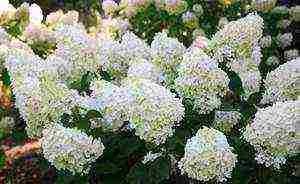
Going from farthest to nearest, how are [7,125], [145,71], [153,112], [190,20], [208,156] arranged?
[190,20] → [7,125] → [145,71] → [153,112] → [208,156]

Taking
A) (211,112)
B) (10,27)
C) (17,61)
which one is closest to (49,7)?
(10,27)

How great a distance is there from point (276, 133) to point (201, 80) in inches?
15.7

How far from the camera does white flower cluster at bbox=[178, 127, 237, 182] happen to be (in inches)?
95.7

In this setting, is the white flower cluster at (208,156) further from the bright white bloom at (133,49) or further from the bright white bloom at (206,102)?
the bright white bloom at (133,49)

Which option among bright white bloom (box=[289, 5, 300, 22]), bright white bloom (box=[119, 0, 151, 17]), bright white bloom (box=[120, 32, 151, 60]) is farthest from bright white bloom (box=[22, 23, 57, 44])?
bright white bloom (box=[289, 5, 300, 22])

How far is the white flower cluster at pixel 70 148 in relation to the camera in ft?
8.70

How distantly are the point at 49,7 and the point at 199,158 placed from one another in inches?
276

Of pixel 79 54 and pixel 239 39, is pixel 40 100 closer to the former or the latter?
pixel 79 54

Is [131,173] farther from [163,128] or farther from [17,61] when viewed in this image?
[17,61]

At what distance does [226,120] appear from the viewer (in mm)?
2826

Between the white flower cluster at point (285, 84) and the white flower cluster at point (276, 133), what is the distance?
290mm

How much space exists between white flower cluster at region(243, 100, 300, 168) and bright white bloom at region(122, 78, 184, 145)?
29 centimetres

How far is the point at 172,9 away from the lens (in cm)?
495

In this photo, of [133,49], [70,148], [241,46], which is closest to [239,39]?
[241,46]
